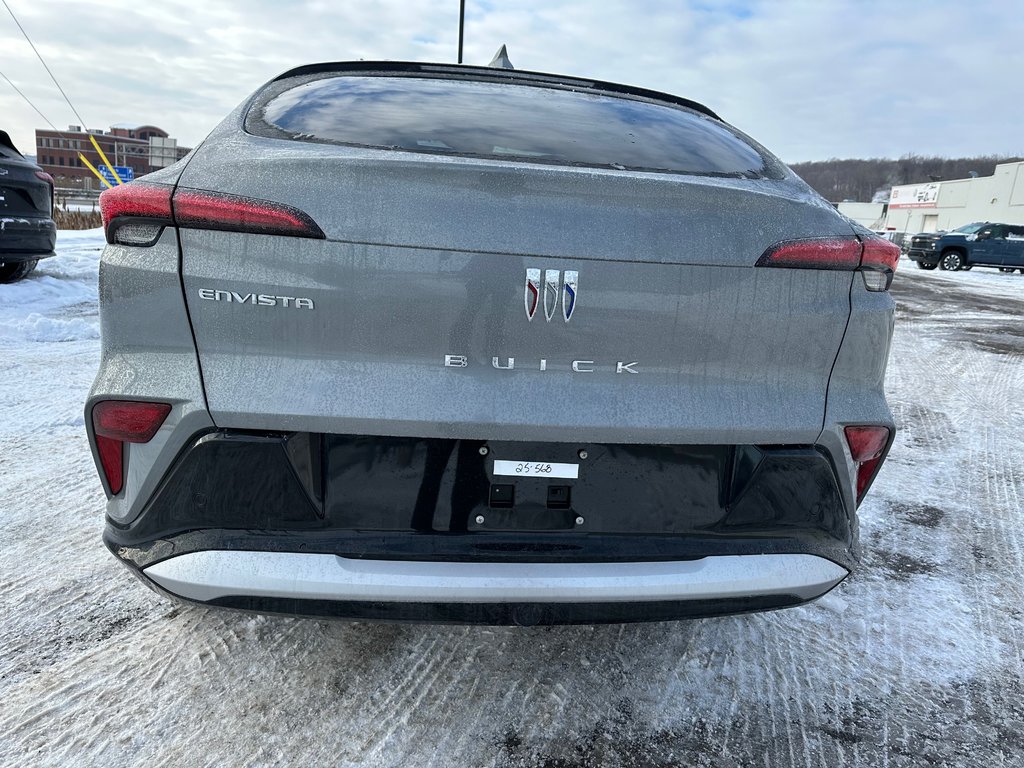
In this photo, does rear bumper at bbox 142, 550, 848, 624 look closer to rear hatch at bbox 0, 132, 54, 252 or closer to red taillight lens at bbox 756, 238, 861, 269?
red taillight lens at bbox 756, 238, 861, 269

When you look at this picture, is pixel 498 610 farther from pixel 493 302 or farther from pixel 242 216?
pixel 242 216

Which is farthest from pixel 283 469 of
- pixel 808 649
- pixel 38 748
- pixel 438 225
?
pixel 808 649

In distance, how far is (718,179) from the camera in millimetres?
1853

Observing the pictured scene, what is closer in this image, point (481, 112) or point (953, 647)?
point (481, 112)

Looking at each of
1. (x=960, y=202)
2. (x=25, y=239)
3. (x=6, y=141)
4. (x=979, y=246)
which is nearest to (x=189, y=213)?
(x=25, y=239)

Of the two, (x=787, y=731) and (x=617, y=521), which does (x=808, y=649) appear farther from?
(x=617, y=521)

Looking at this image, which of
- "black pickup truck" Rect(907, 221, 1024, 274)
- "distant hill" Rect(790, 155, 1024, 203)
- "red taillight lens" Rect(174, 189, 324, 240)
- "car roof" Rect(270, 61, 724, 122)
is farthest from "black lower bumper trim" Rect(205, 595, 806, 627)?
"distant hill" Rect(790, 155, 1024, 203)

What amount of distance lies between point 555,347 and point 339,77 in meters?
1.37

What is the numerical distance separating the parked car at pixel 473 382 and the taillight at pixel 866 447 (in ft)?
0.08

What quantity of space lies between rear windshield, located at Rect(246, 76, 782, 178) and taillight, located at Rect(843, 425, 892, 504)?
765mm

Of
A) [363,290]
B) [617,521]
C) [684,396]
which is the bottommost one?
[617,521]

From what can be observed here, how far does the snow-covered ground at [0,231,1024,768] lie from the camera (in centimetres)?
180

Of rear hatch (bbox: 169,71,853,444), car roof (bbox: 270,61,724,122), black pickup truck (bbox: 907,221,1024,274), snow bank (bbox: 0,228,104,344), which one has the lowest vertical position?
snow bank (bbox: 0,228,104,344)

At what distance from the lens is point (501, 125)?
2.05m
